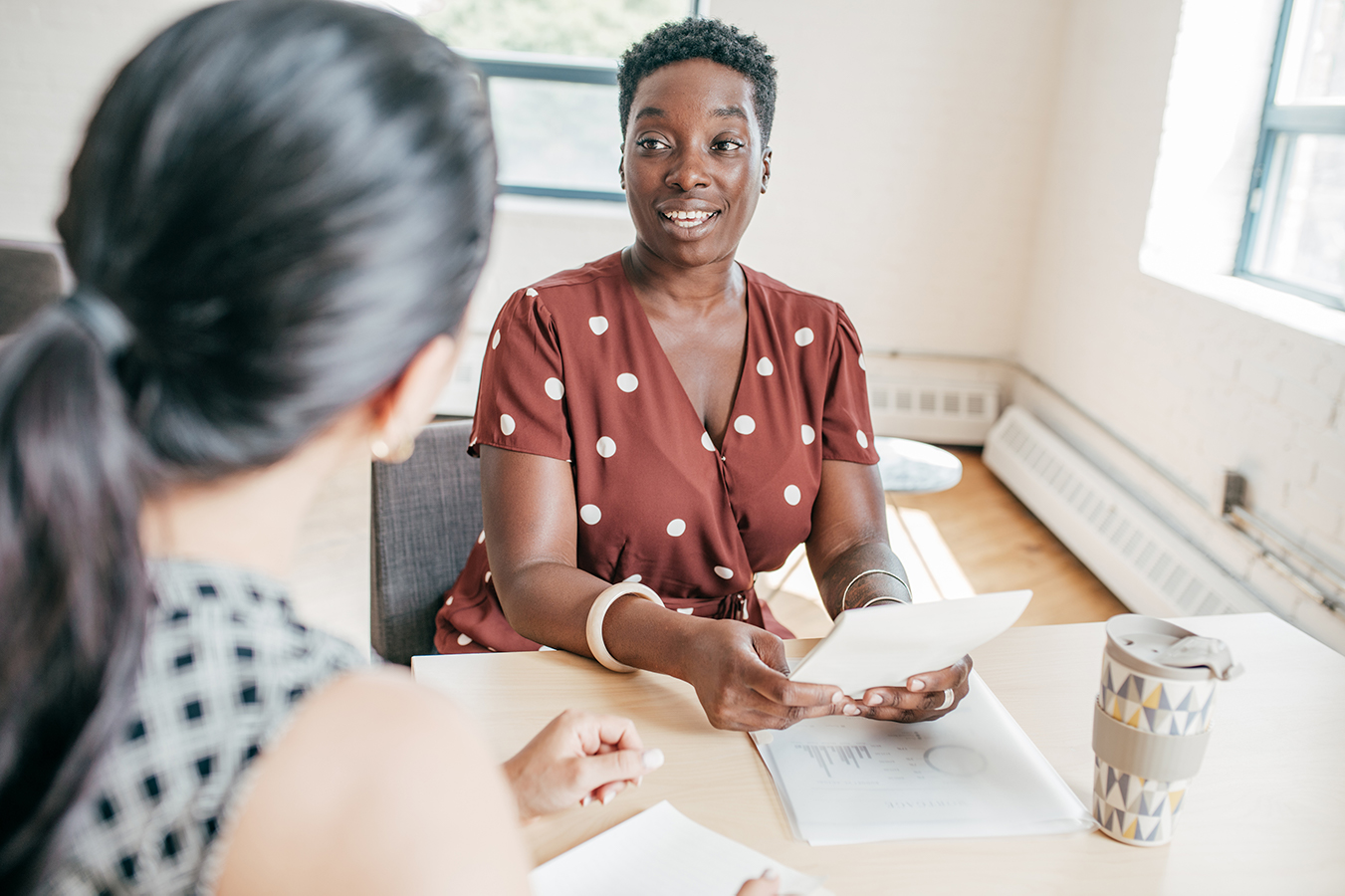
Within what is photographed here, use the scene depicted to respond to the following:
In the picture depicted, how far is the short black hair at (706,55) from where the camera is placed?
1515mm

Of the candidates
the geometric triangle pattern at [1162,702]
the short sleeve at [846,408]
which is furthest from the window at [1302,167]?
the geometric triangle pattern at [1162,702]

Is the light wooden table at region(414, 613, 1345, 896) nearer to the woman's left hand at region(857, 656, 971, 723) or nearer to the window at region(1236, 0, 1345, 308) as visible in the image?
the woman's left hand at region(857, 656, 971, 723)

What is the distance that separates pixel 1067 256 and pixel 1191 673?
3.45 meters

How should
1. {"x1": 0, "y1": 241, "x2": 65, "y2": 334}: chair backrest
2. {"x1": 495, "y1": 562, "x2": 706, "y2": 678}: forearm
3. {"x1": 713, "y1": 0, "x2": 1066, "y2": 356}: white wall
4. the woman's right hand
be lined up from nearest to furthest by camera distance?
1. the woman's right hand
2. {"x1": 495, "y1": 562, "x2": 706, "y2": 678}: forearm
3. {"x1": 0, "y1": 241, "x2": 65, "y2": 334}: chair backrest
4. {"x1": 713, "y1": 0, "x2": 1066, "y2": 356}: white wall

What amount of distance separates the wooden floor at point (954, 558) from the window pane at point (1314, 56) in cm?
162

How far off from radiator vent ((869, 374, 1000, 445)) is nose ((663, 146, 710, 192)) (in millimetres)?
3047

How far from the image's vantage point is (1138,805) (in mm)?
907

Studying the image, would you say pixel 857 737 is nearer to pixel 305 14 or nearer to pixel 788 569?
pixel 305 14

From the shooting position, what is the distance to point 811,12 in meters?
3.99

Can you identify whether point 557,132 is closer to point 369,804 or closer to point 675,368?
point 675,368

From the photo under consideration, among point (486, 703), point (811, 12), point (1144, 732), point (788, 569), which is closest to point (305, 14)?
point (486, 703)

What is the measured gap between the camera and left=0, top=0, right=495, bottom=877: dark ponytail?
18.7 inches

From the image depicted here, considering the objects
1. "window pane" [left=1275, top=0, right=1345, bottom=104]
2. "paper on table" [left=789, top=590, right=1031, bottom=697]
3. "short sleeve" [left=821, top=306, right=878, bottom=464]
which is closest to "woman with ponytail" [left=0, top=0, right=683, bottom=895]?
"paper on table" [left=789, top=590, right=1031, bottom=697]

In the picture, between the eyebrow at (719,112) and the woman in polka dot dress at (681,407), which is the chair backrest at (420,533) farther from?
the eyebrow at (719,112)
